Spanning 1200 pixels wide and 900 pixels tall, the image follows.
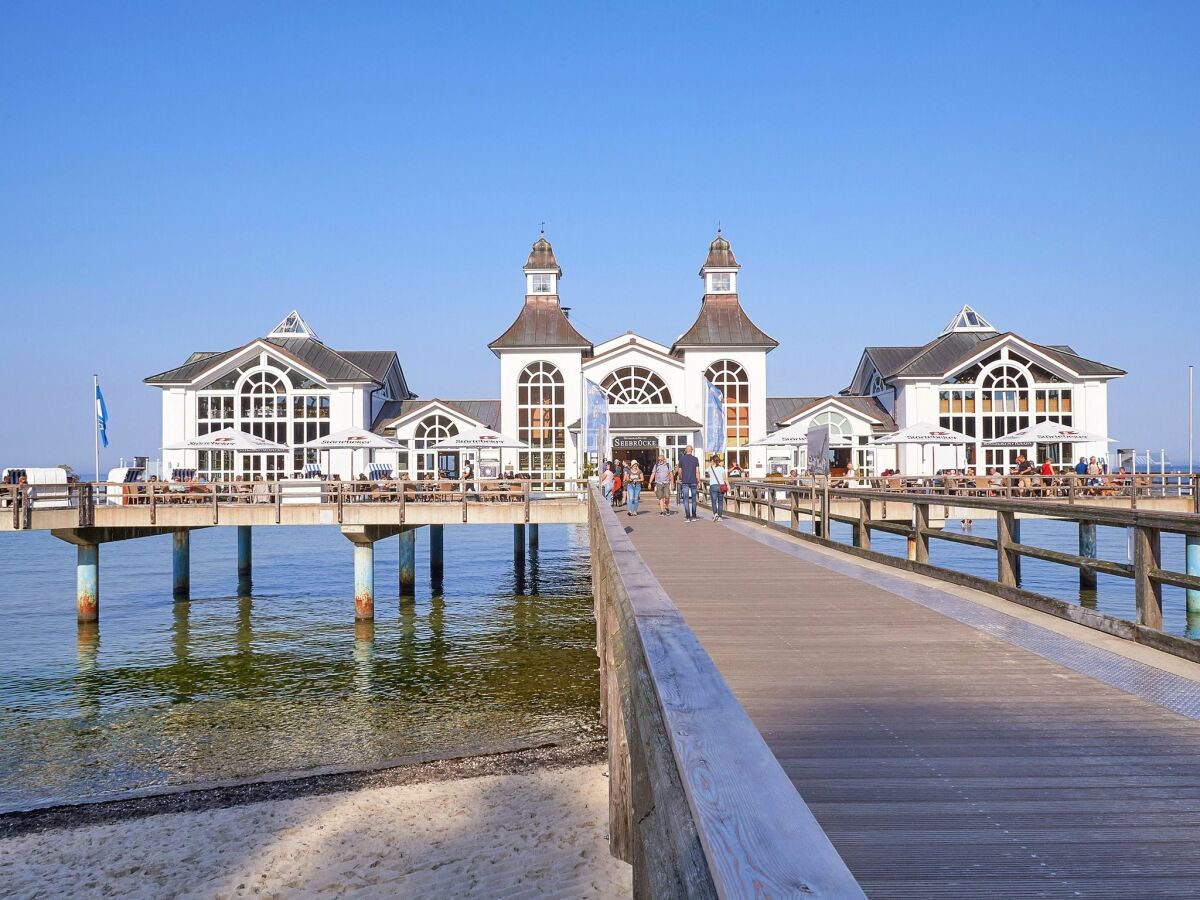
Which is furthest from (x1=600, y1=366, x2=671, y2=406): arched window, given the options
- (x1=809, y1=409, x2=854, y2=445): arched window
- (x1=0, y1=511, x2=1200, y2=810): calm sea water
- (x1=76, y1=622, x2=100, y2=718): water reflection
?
(x1=76, y1=622, x2=100, y2=718): water reflection

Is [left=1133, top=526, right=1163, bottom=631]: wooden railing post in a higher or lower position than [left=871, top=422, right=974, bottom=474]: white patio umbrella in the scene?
lower

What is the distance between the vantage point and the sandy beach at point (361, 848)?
7.41m

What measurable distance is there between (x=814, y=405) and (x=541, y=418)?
12289 mm

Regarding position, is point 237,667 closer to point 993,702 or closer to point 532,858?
point 532,858

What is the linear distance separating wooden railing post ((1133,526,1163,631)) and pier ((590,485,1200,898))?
0.04 m

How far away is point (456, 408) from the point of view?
140ft

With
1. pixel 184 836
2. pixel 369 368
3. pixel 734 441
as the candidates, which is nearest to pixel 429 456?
pixel 369 368

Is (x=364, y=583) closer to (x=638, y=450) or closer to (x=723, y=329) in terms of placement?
(x=638, y=450)

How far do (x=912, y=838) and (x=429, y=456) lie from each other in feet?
134

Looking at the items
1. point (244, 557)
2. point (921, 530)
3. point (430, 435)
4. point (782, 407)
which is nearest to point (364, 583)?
point (244, 557)

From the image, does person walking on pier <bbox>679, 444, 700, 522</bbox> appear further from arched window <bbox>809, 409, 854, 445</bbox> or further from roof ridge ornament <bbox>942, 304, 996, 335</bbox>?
roof ridge ornament <bbox>942, 304, 996, 335</bbox>

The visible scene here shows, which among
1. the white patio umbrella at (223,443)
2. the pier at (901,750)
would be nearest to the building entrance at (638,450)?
the white patio umbrella at (223,443)

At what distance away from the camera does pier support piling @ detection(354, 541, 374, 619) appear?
72.4 feet

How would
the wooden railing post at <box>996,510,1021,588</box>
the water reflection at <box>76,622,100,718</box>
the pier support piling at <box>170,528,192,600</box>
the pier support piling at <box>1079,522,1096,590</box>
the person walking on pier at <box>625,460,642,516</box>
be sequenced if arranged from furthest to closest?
the pier support piling at <box>170,528,192,600</box>
the person walking on pier at <box>625,460,642,516</box>
the pier support piling at <box>1079,522,1096,590</box>
the water reflection at <box>76,622,100,718</box>
the wooden railing post at <box>996,510,1021,588</box>
